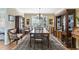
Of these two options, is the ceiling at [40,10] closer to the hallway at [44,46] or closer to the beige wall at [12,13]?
the beige wall at [12,13]

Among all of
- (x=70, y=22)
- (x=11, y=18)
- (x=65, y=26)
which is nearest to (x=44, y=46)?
(x=65, y=26)

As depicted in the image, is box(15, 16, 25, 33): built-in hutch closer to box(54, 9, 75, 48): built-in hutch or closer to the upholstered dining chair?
the upholstered dining chair

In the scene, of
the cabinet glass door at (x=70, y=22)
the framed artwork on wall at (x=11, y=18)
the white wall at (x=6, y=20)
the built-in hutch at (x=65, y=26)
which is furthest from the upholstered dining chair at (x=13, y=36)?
the cabinet glass door at (x=70, y=22)

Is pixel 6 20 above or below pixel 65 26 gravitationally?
above

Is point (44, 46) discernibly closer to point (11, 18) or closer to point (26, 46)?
point (26, 46)

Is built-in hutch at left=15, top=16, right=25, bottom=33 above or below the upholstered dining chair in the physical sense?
above

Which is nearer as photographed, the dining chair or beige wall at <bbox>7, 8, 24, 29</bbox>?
beige wall at <bbox>7, 8, 24, 29</bbox>

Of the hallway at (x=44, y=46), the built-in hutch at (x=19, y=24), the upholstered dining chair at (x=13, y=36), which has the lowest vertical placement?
the hallway at (x=44, y=46)

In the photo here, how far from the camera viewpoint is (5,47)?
321 centimetres

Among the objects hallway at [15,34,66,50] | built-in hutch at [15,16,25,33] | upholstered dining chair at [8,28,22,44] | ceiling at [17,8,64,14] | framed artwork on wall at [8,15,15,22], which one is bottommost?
hallway at [15,34,66,50]

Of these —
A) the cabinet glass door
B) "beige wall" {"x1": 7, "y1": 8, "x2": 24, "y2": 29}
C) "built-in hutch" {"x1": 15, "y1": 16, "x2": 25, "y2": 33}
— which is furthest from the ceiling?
the cabinet glass door

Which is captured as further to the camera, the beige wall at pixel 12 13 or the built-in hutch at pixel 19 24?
the built-in hutch at pixel 19 24
